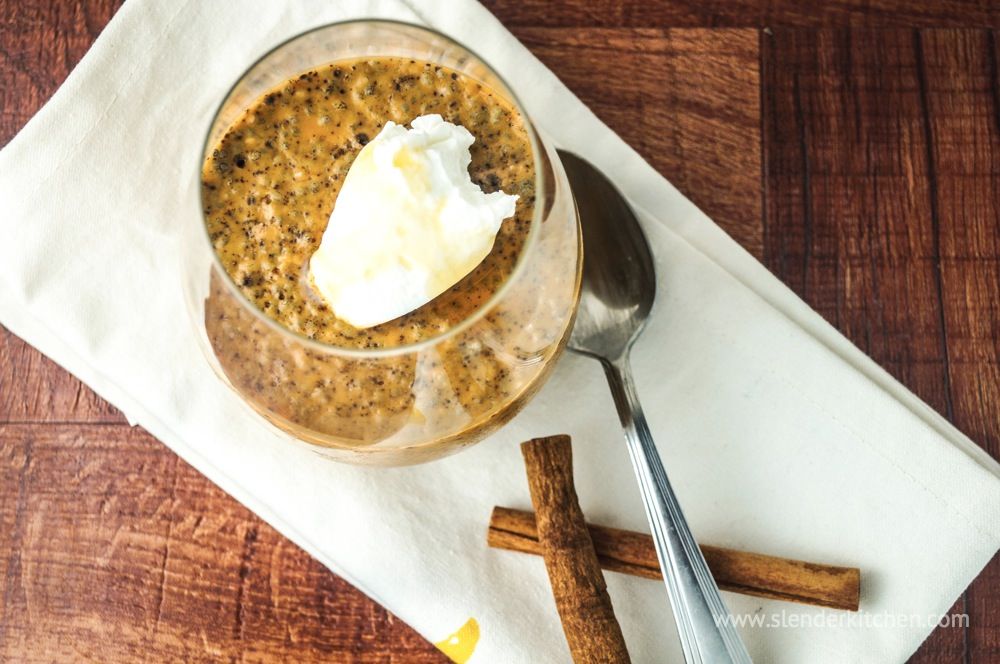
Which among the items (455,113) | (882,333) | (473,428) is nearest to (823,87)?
(882,333)

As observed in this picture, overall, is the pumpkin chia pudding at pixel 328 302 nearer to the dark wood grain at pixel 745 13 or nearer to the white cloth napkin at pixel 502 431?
the white cloth napkin at pixel 502 431

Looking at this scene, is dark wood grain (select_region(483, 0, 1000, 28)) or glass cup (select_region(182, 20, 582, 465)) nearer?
glass cup (select_region(182, 20, 582, 465))

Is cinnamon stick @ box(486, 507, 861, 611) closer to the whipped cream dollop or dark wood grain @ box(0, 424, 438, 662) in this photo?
dark wood grain @ box(0, 424, 438, 662)

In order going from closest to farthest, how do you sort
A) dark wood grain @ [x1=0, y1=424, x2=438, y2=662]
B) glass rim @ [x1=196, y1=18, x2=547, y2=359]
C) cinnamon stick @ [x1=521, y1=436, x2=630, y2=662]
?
1. glass rim @ [x1=196, y1=18, x2=547, y2=359]
2. cinnamon stick @ [x1=521, y1=436, x2=630, y2=662]
3. dark wood grain @ [x1=0, y1=424, x2=438, y2=662]

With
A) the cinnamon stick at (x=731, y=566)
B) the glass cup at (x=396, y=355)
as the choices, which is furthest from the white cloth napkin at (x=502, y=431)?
the glass cup at (x=396, y=355)

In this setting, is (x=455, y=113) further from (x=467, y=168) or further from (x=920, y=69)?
(x=920, y=69)

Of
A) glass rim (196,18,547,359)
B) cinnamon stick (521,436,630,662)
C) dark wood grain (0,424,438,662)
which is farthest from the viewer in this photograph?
dark wood grain (0,424,438,662)

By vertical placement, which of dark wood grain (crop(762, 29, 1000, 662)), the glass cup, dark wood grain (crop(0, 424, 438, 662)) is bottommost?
dark wood grain (crop(0, 424, 438, 662))

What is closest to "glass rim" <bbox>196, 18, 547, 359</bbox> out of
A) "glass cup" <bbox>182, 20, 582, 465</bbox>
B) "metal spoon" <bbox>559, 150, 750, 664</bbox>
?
"glass cup" <bbox>182, 20, 582, 465</bbox>
